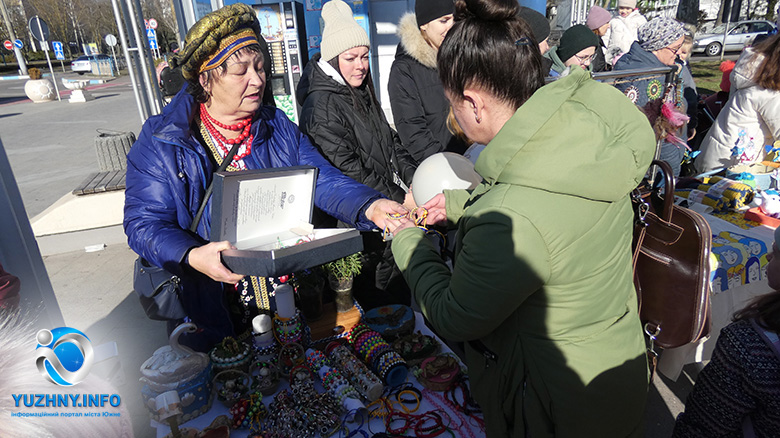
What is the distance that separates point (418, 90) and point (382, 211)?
163 centimetres

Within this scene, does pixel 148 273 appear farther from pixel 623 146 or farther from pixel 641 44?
pixel 641 44

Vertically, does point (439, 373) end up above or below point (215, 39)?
below

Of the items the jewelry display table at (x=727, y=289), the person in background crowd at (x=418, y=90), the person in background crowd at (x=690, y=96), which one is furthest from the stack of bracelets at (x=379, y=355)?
the person in background crowd at (x=690, y=96)

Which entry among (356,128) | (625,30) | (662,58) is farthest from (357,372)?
(625,30)

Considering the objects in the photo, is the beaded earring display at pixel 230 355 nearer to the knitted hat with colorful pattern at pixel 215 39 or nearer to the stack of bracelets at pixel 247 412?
the stack of bracelets at pixel 247 412

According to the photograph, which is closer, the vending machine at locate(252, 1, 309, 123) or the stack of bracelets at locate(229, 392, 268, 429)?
the stack of bracelets at locate(229, 392, 268, 429)

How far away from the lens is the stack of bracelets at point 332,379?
5.75 feet

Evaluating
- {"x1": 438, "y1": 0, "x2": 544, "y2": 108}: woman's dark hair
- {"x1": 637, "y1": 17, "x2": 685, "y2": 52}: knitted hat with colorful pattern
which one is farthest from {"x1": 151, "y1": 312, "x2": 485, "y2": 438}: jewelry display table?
{"x1": 637, "y1": 17, "x2": 685, "y2": 52}: knitted hat with colorful pattern

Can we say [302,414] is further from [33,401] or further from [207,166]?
[207,166]

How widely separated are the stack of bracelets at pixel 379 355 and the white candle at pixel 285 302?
1.13ft

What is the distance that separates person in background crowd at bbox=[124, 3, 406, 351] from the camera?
1.70 m

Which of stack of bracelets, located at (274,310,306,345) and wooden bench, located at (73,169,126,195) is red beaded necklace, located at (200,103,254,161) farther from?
wooden bench, located at (73,169,126,195)

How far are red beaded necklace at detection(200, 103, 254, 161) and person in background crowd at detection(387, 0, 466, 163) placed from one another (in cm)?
150

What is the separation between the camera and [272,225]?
73.7 inches
